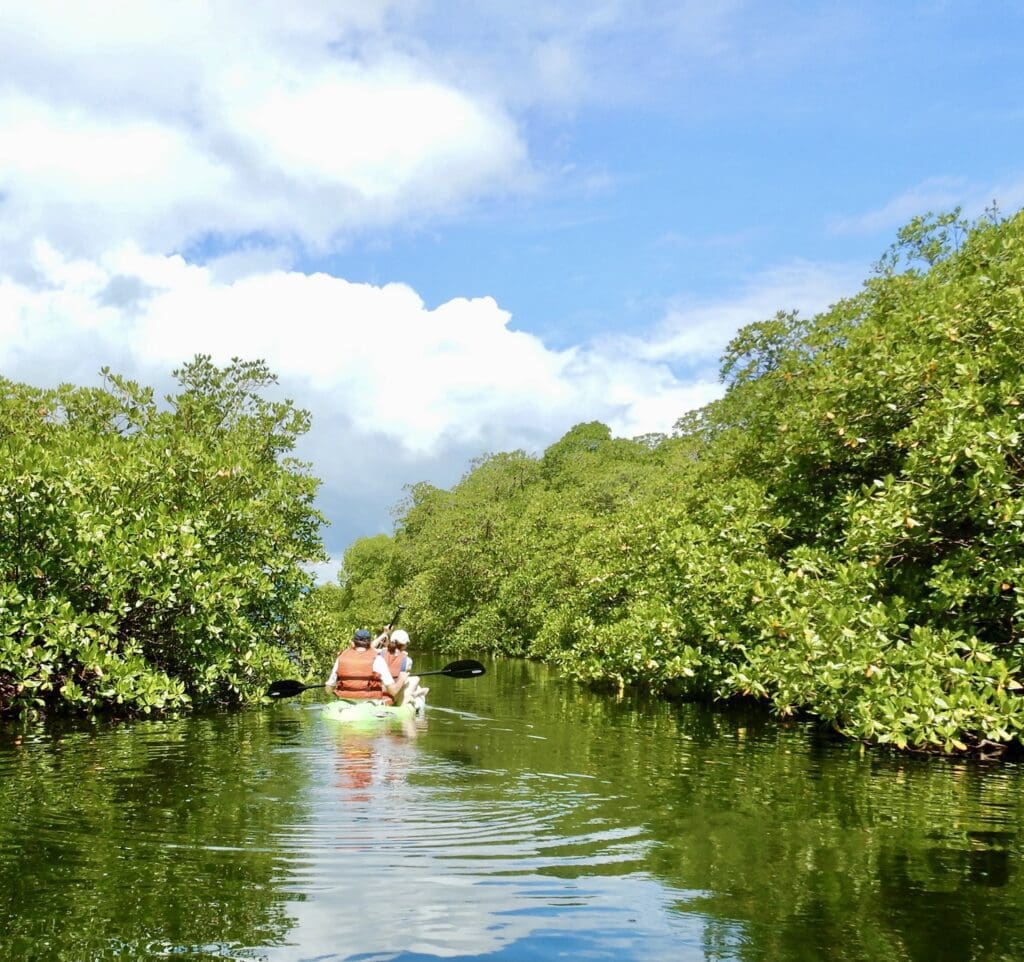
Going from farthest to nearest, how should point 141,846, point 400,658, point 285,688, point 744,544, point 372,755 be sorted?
1. point 744,544
2. point 400,658
3. point 285,688
4. point 372,755
5. point 141,846

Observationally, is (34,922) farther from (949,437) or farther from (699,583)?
(699,583)

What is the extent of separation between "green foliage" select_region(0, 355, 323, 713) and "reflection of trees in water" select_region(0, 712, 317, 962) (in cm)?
300

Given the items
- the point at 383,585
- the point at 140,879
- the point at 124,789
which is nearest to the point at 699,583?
the point at 124,789

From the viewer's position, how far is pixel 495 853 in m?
7.20

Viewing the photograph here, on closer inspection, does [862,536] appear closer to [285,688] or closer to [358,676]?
[358,676]

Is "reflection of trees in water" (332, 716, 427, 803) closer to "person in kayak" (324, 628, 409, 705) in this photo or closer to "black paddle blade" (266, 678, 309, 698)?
"person in kayak" (324, 628, 409, 705)

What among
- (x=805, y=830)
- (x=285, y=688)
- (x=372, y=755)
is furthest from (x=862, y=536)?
(x=285, y=688)

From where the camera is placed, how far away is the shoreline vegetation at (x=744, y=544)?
12961 mm

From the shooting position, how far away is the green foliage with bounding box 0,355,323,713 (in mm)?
15148

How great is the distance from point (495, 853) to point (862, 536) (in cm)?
918

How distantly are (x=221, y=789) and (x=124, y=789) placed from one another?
3.17 ft

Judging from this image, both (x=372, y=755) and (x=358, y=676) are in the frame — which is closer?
(x=372, y=755)

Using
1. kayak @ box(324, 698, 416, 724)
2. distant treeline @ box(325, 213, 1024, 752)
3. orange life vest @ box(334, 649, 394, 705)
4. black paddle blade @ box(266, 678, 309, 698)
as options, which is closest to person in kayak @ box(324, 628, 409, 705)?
orange life vest @ box(334, 649, 394, 705)

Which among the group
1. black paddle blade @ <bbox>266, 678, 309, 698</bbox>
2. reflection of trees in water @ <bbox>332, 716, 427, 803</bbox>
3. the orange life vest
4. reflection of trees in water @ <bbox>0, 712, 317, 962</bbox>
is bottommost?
reflection of trees in water @ <bbox>332, 716, 427, 803</bbox>
